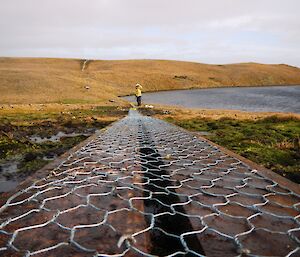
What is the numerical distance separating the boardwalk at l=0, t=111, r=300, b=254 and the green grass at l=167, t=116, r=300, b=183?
3.69m

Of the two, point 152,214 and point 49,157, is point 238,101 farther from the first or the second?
point 152,214

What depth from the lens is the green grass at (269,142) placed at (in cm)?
640

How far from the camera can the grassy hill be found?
1299 inches

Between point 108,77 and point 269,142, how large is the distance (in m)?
→ 51.8

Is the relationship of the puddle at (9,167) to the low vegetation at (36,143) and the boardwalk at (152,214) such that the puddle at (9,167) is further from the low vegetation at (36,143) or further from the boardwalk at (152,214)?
the boardwalk at (152,214)

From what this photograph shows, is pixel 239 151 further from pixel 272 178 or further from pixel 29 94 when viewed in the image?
pixel 29 94

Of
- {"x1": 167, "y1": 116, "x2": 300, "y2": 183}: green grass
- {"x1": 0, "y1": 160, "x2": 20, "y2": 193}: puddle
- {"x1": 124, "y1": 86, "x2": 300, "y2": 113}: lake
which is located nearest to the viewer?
{"x1": 0, "y1": 160, "x2": 20, "y2": 193}: puddle

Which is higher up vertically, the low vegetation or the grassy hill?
the grassy hill

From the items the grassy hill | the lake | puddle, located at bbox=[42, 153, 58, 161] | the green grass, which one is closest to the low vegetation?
puddle, located at bbox=[42, 153, 58, 161]

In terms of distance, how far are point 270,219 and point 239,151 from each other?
6167mm

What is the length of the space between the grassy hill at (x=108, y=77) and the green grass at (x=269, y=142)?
62.7 feet

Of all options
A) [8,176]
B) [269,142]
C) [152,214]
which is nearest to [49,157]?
[8,176]

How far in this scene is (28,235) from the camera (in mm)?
1405

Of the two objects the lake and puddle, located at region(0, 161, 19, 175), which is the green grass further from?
the lake
